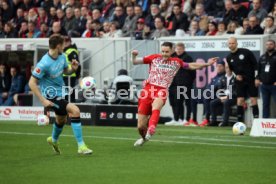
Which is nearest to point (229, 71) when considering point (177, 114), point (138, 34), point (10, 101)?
point (177, 114)

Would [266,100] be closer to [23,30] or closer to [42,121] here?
[42,121]

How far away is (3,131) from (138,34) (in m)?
8.06

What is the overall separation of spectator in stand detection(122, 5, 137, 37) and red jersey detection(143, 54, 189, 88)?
432 inches

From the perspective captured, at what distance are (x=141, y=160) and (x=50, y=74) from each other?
8.11 ft

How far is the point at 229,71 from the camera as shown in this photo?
24.3 meters

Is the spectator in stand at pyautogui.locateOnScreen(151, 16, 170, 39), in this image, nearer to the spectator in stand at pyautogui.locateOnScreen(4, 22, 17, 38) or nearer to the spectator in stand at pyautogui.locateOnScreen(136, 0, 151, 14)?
the spectator in stand at pyautogui.locateOnScreen(136, 0, 151, 14)

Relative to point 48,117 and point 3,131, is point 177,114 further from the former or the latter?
point 3,131

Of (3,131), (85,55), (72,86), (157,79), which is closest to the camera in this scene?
(157,79)

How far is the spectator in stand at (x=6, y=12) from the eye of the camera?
34.7 meters

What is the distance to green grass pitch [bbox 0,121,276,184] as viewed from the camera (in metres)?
11.6

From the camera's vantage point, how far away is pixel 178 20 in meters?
27.2

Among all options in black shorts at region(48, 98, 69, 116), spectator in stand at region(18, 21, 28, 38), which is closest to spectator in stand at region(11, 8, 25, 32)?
spectator in stand at region(18, 21, 28, 38)

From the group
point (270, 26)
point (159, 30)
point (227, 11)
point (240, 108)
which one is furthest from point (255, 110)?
point (159, 30)

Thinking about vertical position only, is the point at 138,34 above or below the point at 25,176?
above
